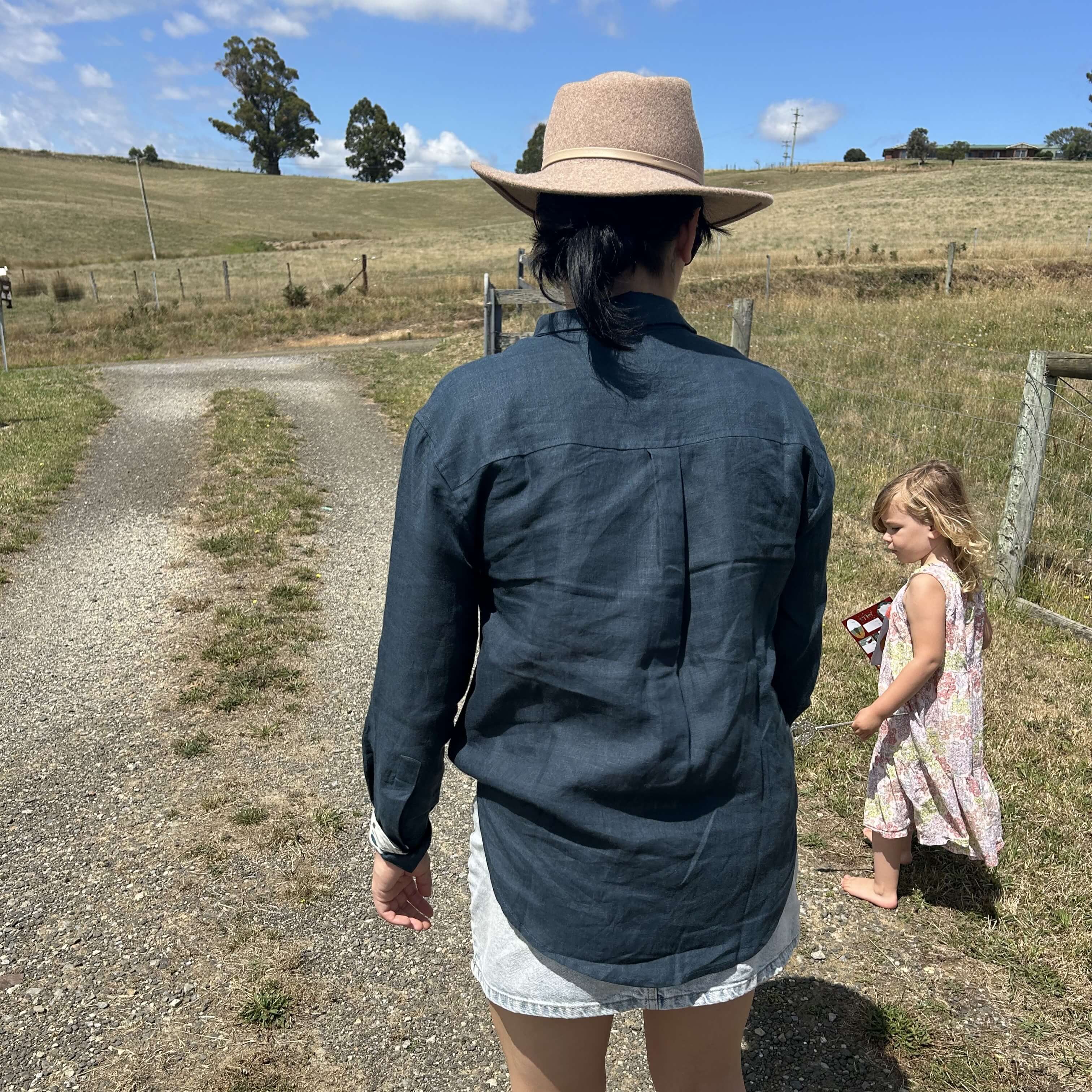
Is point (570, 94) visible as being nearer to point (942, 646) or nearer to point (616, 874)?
point (616, 874)

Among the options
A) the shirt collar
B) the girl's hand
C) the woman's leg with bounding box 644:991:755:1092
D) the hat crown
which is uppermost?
the hat crown

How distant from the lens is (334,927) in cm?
287

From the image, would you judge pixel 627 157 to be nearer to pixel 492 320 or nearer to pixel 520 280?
pixel 492 320

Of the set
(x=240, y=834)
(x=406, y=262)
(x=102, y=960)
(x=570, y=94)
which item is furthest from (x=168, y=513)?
(x=406, y=262)

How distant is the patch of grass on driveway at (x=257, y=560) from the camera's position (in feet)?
14.9

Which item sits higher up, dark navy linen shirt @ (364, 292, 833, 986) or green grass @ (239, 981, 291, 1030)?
dark navy linen shirt @ (364, 292, 833, 986)

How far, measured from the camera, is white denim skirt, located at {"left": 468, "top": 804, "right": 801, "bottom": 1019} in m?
1.32

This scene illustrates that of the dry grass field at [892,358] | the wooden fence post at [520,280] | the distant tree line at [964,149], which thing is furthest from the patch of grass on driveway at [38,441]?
the distant tree line at [964,149]

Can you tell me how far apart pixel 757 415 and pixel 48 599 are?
18.3 feet

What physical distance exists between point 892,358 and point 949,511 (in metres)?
8.90

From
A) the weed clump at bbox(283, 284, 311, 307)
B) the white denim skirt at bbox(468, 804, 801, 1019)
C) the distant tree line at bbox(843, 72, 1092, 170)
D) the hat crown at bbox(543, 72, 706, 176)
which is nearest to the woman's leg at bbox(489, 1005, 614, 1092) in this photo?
the white denim skirt at bbox(468, 804, 801, 1019)

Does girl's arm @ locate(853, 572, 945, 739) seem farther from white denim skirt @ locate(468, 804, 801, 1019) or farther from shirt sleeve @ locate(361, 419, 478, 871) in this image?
shirt sleeve @ locate(361, 419, 478, 871)

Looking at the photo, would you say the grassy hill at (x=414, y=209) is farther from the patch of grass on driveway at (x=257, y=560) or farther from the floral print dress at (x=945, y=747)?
the floral print dress at (x=945, y=747)

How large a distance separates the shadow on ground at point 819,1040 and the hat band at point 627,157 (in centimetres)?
223
